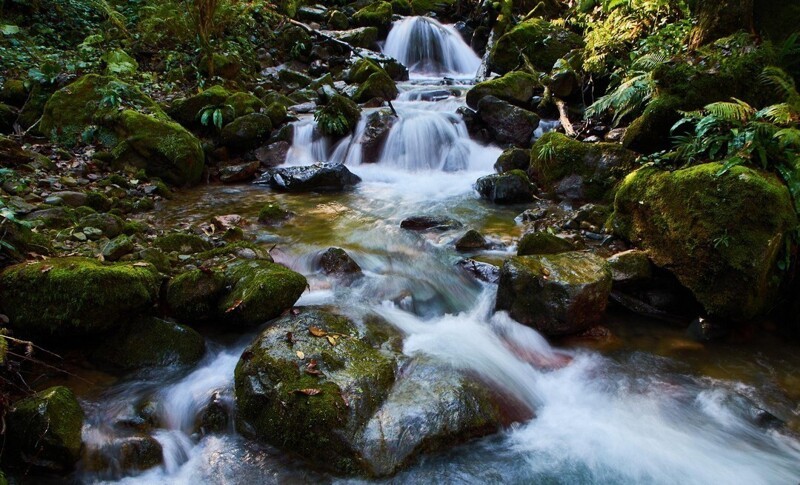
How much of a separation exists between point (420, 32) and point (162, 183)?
1373cm

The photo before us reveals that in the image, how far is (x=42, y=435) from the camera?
265 cm

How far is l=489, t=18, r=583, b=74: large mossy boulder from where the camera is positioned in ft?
42.3

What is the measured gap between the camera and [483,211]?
777cm

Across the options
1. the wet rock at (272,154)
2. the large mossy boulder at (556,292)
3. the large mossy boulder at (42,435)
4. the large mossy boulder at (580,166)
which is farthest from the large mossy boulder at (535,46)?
the large mossy boulder at (42,435)

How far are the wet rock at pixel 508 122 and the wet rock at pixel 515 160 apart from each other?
110 cm

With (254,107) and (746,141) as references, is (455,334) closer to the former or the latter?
(746,141)

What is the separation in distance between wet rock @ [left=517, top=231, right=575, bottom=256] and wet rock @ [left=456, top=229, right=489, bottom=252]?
782 millimetres

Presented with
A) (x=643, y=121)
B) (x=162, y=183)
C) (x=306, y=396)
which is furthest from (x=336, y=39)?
(x=306, y=396)

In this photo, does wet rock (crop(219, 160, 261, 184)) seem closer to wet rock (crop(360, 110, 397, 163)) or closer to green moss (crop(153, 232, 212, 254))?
wet rock (crop(360, 110, 397, 163))

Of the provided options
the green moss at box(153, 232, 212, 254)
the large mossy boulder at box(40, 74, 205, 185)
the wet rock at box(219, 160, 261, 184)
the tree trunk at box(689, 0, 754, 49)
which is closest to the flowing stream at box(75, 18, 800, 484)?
the green moss at box(153, 232, 212, 254)

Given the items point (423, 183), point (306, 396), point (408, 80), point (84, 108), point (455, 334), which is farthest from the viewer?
point (408, 80)

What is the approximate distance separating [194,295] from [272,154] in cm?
631

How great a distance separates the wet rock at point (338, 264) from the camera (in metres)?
5.34

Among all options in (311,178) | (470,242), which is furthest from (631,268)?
(311,178)
